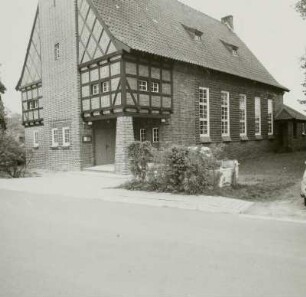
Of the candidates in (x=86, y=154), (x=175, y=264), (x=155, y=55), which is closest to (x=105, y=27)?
(x=155, y=55)

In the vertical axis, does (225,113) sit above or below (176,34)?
below

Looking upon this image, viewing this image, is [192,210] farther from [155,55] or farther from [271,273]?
[155,55]

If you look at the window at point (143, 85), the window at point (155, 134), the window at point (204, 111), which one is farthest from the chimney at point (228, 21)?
the window at point (143, 85)

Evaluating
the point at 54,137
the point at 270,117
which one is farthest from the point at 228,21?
the point at 54,137

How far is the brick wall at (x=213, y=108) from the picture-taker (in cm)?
2083

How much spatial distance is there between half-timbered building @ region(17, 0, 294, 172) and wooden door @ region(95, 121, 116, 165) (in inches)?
2.2

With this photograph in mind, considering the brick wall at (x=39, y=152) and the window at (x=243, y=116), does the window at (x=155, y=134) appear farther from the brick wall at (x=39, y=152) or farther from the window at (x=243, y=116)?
the window at (x=243, y=116)

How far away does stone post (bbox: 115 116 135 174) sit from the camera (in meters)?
17.2

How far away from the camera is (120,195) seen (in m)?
11.4

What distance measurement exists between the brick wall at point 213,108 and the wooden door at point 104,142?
118 inches

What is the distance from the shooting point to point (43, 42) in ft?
75.0

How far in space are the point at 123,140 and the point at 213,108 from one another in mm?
8529

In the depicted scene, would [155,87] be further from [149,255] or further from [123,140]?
[149,255]

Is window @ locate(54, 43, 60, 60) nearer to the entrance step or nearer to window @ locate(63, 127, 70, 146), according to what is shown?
window @ locate(63, 127, 70, 146)
